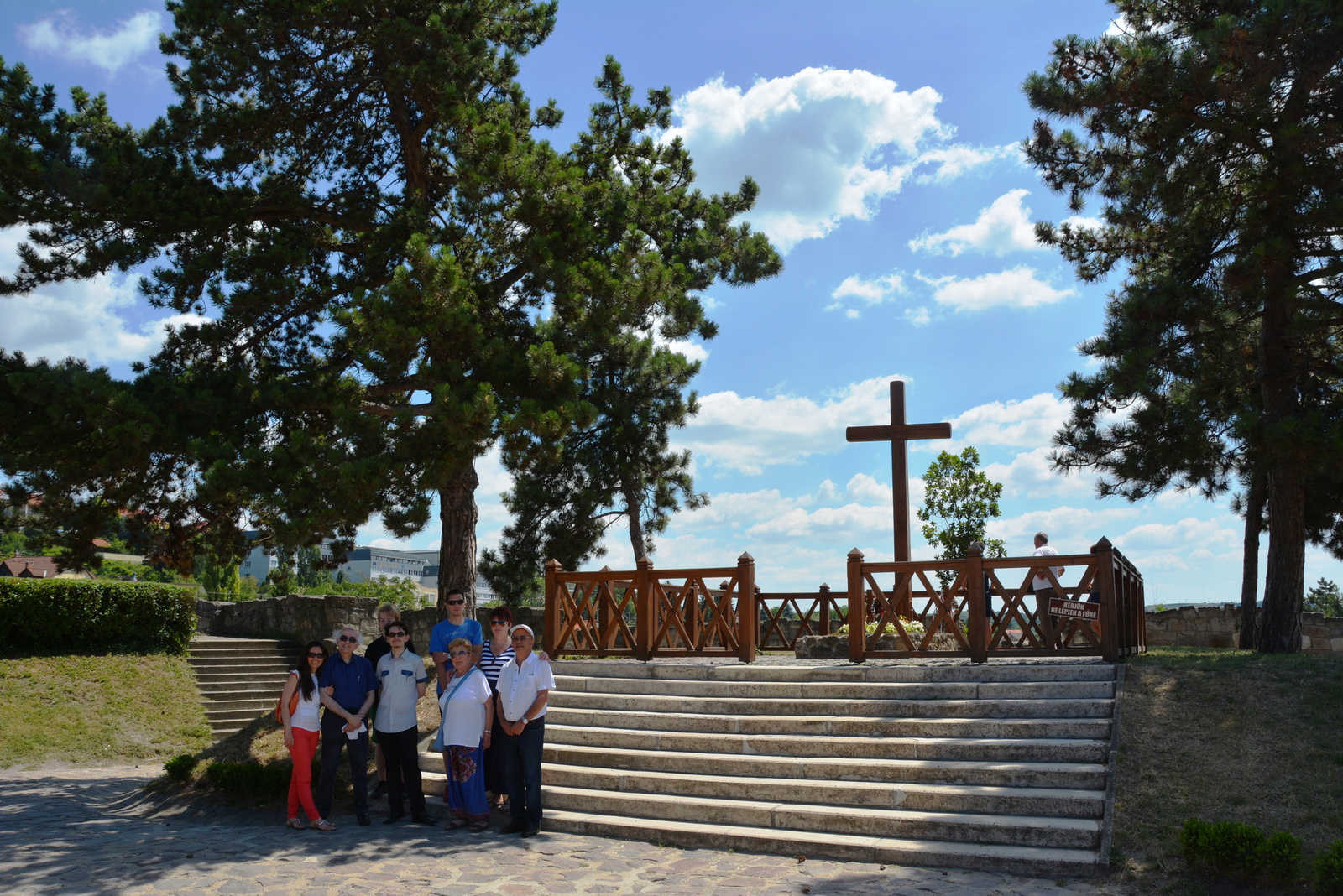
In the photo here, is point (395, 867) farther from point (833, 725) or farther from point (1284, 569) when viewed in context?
point (1284, 569)

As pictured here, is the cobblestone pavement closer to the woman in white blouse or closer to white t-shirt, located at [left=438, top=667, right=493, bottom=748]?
the woman in white blouse

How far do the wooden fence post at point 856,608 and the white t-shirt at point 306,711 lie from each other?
5.71m

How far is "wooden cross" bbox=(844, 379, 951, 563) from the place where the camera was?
1470 cm

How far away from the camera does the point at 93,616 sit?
56.5 feet

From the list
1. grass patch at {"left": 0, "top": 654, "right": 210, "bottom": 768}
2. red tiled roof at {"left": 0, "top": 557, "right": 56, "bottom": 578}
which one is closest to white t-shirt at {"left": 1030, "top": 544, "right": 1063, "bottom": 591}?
grass patch at {"left": 0, "top": 654, "right": 210, "bottom": 768}

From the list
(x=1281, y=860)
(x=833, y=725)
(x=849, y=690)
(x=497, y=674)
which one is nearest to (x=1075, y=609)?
(x=849, y=690)

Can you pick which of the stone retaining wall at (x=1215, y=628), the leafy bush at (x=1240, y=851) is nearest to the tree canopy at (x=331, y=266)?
the leafy bush at (x=1240, y=851)

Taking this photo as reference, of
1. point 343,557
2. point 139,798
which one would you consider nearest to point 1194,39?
point 343,557

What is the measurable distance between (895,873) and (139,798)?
26.9 ft

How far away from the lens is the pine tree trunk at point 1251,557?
49.4 ft

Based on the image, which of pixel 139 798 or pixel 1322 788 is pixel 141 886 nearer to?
pixel 139 798

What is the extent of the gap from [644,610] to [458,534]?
311cm

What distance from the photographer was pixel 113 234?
11.6 m

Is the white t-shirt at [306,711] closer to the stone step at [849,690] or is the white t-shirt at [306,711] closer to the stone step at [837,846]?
the stone step at [837,846]
